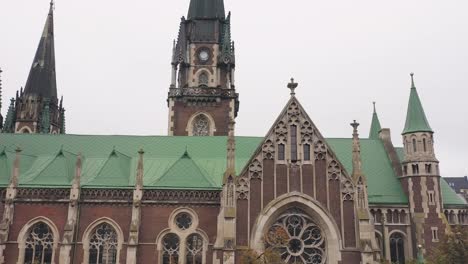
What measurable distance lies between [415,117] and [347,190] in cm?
1560

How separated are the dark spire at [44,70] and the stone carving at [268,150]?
53.2m

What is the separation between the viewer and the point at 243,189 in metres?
36.9

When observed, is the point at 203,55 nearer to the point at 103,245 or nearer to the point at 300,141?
the point at 300,141

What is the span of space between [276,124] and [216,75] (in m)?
27.0

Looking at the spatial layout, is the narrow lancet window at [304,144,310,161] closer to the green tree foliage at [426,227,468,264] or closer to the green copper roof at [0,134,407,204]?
the green copper roof at [0,134,407,204]

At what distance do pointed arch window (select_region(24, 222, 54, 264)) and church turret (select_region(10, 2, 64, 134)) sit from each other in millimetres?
38220

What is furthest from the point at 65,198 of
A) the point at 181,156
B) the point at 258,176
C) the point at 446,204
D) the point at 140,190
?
the point at 446,204

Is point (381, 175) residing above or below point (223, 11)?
below

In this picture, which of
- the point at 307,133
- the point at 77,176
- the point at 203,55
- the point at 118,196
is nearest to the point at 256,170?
the point at 307,133

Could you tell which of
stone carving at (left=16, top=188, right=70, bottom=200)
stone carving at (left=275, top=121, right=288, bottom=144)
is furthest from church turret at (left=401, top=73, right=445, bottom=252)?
stone carving at (left=16, top=188, right=70, bottom=200)

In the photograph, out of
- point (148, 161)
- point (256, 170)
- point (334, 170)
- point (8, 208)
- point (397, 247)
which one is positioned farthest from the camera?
point (148, 161)

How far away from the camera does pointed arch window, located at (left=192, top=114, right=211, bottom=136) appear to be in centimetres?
6128

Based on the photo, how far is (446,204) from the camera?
4625 cm

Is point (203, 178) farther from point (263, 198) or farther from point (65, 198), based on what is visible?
point (65, 198)
